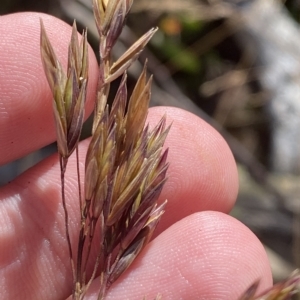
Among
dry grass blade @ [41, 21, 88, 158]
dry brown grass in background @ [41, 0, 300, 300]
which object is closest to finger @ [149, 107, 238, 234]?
dry brown grass in background @ [41, 0, 300, 300]

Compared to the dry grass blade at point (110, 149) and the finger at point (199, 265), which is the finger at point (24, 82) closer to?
the dry grass blade at point (110, 149)

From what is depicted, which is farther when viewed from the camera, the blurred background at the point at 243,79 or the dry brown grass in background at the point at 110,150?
the blurred background at the point at 243,79

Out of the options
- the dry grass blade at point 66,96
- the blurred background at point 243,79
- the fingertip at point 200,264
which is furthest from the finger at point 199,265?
the blurred background at point 243,79

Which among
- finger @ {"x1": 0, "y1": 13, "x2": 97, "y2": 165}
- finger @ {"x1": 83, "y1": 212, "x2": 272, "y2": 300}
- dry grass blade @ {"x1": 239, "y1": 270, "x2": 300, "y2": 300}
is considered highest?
finger @ {"x1": 0, "y1": 13, "x2": 97, "y2": 165}

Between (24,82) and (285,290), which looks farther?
(24,82)

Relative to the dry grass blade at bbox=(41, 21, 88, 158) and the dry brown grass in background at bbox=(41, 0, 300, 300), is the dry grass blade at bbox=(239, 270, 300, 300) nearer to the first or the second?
the dry brown grass in background at bbox=(41, 0, 300, 300)

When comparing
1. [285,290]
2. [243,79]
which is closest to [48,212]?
[285,290]

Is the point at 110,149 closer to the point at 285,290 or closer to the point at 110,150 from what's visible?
the point at 110,150
